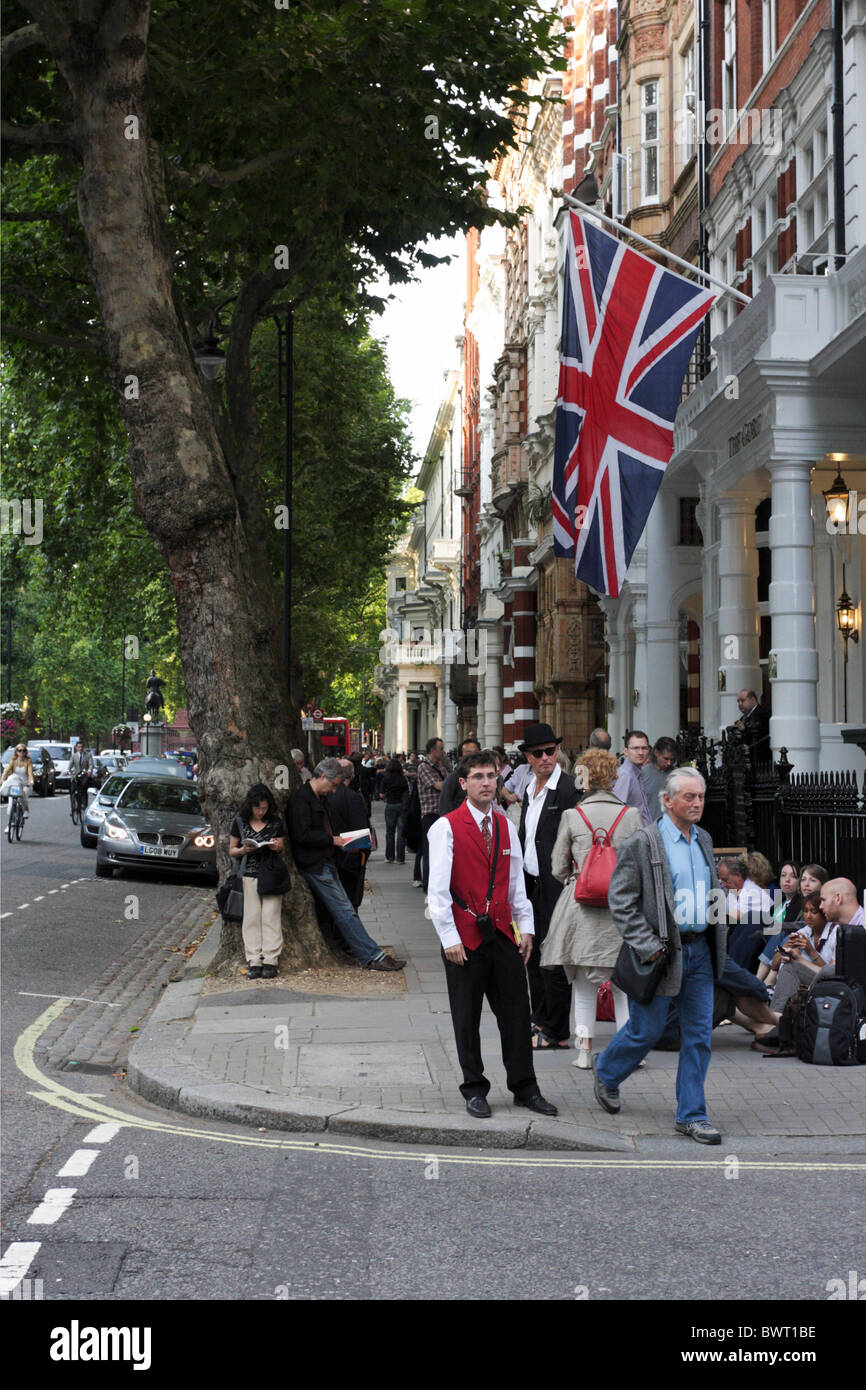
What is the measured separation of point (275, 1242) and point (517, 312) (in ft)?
139

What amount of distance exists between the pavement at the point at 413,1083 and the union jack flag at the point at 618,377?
6743 mm

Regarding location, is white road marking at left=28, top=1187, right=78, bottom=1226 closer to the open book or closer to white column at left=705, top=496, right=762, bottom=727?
the open book

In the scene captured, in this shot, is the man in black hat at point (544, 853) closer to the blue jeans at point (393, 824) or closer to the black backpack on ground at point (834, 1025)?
the black backpack on ground at point (834, 1025)

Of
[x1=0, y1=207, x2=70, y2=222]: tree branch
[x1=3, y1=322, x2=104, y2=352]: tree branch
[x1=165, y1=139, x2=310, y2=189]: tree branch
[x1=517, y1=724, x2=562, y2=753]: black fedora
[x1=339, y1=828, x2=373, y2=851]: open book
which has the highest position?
[x1=165, y1=139, x2=310, y2=189]: tree branch

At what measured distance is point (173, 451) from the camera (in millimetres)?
13352

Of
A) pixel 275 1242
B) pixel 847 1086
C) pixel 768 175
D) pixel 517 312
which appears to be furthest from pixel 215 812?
pixel 517 312

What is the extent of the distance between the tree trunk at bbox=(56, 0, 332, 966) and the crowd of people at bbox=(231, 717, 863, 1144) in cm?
49

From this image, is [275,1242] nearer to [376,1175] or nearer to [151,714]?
[376,1175]

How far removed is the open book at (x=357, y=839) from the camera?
1470cm

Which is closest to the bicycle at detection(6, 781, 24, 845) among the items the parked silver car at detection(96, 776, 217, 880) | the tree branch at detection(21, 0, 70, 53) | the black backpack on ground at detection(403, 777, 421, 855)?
the parked silver car at detection(96, 776, 217, 880)

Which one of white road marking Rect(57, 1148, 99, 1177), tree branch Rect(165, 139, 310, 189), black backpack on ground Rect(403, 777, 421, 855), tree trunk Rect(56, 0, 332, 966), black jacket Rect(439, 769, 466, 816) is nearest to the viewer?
white road marking Rect(57, 1148, 99, 1177)

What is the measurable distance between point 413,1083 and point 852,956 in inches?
111

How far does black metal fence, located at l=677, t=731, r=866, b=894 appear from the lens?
12703 mm

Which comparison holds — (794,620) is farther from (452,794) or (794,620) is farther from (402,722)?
(402,722)
